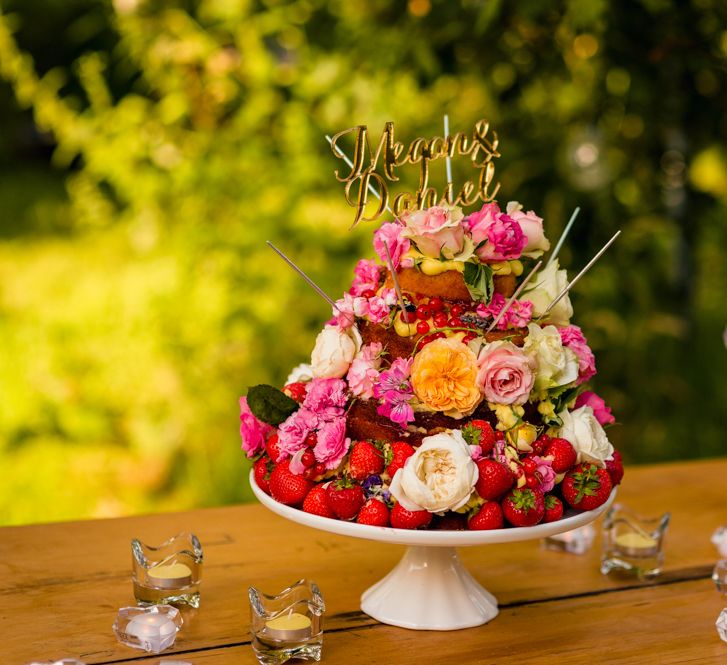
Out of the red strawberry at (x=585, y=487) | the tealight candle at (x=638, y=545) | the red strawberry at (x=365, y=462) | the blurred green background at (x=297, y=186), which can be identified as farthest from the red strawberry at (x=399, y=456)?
the blurred green background at (x=297, y=186)

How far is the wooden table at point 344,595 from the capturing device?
1.42 m

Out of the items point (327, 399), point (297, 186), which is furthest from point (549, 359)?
point (297, 186)

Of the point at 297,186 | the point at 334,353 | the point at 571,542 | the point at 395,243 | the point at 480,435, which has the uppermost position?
the point at 297,186

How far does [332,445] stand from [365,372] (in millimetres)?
107

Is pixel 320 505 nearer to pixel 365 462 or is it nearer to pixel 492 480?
pixel 365 462

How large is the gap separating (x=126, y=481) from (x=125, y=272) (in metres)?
1.43

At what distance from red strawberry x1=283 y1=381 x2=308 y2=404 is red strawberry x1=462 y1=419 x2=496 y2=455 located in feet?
0.89

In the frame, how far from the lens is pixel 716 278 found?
4688 mm

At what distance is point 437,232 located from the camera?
57.1 inches

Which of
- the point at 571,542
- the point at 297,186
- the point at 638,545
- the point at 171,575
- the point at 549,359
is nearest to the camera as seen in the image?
the point at 549,359

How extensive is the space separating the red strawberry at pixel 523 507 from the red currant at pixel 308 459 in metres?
0.26

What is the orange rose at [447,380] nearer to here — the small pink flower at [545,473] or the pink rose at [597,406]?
the small pink flower at [545,473]

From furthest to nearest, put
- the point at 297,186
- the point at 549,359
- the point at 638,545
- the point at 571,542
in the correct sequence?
the point at 297,186, the point at 571,542, the point at 638,545, the point at 549,359

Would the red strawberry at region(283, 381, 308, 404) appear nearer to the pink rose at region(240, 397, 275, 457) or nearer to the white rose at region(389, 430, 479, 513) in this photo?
the pink rose at region(240, 397, 275, 457)
